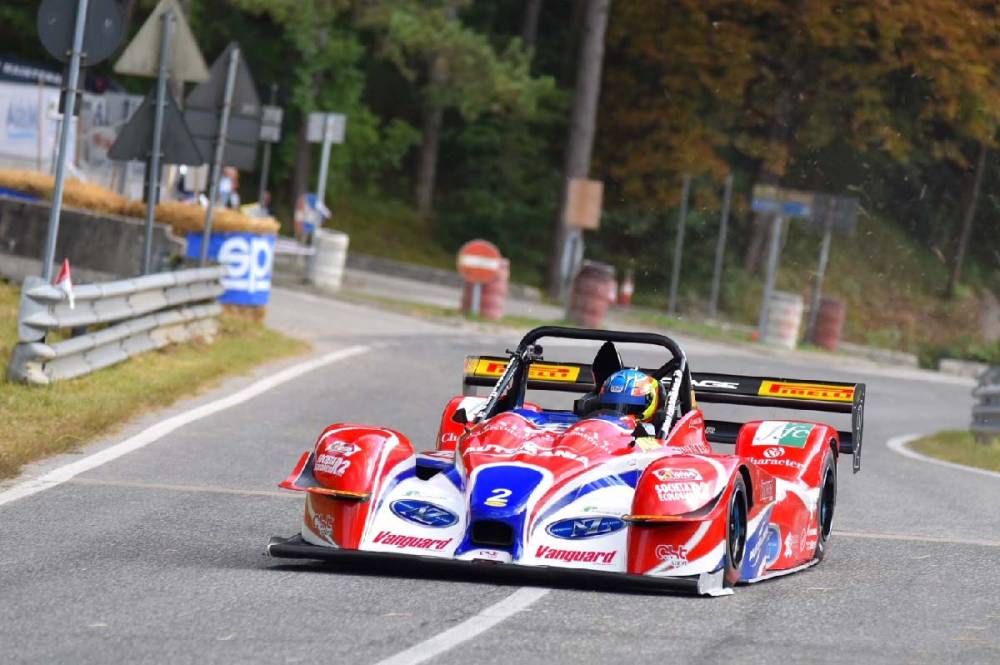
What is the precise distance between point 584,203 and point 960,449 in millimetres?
18719

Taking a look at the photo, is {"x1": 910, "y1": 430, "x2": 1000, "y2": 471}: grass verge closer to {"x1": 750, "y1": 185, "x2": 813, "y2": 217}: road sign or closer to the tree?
{"x1": 750, "y1": 185, "x2": 813, "y2": 217}: road sign

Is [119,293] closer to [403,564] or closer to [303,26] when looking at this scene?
[403,564]

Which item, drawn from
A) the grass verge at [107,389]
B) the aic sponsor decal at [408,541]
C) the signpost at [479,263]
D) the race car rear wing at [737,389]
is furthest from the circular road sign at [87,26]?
the signpost at [479,263]

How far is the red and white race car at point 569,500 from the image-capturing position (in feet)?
27.0

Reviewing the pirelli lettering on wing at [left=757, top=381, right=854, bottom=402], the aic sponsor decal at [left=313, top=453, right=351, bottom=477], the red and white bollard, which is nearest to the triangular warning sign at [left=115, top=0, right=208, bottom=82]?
the pirelli lettering on wing at [left=757, top=381, right=854, bottom=402]

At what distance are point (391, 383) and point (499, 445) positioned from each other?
10.2 metres

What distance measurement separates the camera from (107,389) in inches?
569

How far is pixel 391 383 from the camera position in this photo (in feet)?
62.0

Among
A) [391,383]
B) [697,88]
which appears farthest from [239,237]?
[697,88]

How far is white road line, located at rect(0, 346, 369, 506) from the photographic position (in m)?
10.7

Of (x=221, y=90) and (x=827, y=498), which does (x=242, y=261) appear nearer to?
(x=221, y=90)

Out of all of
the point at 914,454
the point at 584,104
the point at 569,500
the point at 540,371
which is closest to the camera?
the point at 569,500

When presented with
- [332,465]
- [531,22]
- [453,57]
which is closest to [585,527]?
[332,465]

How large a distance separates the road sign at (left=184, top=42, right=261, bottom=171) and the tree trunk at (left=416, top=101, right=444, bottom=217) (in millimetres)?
25603
